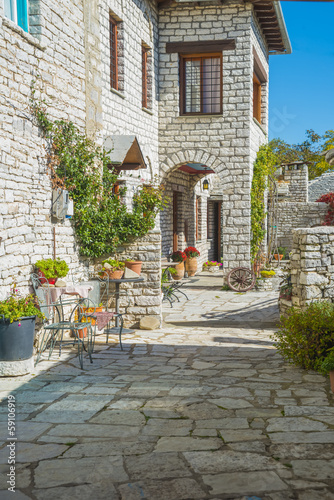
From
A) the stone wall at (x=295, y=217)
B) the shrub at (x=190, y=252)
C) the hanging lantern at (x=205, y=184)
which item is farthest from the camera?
the stone wall at (x=295, y=217)

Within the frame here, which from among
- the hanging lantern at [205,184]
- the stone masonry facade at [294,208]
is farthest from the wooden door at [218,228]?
the hanging lantern at [205,184]

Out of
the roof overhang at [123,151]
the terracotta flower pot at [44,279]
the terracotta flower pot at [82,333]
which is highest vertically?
the roof overhang at [123,151]

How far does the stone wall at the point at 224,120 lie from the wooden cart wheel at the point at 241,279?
256 mm

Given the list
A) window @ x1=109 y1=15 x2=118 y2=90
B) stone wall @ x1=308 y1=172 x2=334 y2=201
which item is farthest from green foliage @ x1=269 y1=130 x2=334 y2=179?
window @ x1=109 y1=15 x2=118 y2=90

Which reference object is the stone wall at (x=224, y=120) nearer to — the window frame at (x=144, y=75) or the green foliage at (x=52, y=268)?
the window frame at (x=144, y=75)

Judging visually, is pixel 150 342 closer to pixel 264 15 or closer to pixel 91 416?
pixel 91 416

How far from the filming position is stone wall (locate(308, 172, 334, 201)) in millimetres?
22922

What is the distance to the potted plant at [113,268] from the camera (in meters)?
7.86

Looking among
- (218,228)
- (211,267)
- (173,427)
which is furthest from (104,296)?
(218,228)

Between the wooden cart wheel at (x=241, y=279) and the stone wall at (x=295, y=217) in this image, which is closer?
the wooden cart wheel at (x=241, y=279)

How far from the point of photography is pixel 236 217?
1273 centimetres

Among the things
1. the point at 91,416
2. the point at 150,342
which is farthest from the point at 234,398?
the point at 150,342

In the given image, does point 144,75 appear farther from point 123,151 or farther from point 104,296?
point 104,296

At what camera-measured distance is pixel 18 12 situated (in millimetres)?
6660
